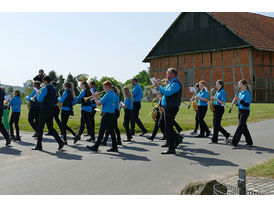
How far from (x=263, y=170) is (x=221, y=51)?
29.5m

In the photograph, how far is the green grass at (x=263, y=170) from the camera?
6182mm

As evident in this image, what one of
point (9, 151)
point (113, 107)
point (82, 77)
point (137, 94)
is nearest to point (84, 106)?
point (82, 77)

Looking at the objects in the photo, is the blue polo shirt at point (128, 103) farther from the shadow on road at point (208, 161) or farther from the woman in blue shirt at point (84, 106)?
the shadow on road at point (208, 161)

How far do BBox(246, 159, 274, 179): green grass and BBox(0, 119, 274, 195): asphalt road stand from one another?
377mm

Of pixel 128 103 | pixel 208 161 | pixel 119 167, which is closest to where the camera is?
pixel 119 167

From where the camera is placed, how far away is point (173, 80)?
27.3 feet

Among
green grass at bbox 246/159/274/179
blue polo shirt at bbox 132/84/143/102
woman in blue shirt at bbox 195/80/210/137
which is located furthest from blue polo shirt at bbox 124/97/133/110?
green grass at bbox 246/159/274/179

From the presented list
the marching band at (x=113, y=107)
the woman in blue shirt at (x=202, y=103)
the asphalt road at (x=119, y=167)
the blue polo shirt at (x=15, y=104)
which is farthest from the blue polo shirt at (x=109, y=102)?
the blue polo shirt at (x=15, y=104)

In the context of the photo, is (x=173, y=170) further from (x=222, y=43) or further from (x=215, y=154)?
(x=222, y=43)

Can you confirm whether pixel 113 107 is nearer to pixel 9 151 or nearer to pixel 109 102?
pixel 109 102

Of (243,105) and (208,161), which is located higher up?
(243,105)

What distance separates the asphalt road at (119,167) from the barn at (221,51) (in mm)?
23903

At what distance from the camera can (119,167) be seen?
7160 millimetres

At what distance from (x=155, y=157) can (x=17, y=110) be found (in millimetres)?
5738
